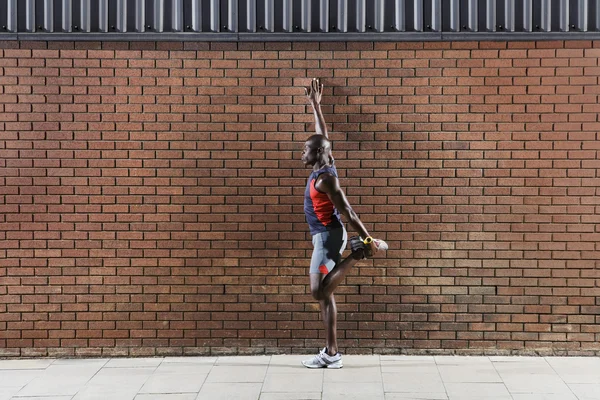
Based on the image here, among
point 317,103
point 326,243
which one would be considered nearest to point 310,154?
point 317,103

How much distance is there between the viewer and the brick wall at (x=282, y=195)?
7.20 metres

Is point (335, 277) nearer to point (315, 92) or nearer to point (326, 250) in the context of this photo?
point (326, 250)

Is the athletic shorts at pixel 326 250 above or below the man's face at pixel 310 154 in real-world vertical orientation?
below

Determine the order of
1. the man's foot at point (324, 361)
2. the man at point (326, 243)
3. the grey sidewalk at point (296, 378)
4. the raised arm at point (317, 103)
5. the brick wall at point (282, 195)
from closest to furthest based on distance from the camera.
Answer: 1. the grey sidewalk at point (296, 378)
2. the man at point (326, 243)
3. the man's foot at point (324, 361)
4. the raised arm at point (317, 103)
5. the brick wall at point (282, 195)

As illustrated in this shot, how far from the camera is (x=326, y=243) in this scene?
22.6 ft

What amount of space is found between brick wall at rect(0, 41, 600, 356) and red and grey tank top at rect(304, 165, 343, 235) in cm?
39

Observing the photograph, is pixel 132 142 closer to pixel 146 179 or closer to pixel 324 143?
pixel 146 179

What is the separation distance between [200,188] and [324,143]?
1.35m

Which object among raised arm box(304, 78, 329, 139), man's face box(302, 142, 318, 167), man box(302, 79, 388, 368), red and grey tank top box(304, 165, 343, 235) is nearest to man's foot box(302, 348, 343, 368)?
man box(302, 79, 388, 368)

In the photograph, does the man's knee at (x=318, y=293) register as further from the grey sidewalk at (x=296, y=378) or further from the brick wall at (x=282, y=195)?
the grey sidewalk at (x=296, y=378)

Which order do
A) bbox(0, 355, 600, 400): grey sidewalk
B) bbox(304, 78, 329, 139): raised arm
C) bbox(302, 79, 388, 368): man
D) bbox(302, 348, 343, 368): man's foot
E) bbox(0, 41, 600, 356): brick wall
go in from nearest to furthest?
bbox(0, 355, 600, 400): grey sidewalk → bbox(302, 79, 388, 368): man → bbox(302, 348, 343, 368): man's foot → bbox(304, 78, 329, 139): raised arm → bbox(0, 41, 600, 356): brick wall

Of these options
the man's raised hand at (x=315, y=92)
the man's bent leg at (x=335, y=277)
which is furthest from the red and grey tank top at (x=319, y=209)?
the man's raised hand at (x=315, y=92)

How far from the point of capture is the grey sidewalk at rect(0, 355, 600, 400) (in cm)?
611

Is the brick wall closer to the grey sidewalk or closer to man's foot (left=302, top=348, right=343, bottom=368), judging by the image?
the grey sidewalk
